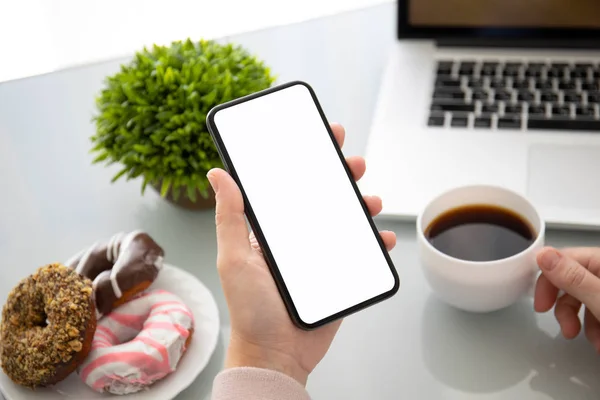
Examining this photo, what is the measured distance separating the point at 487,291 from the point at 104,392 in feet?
1.16

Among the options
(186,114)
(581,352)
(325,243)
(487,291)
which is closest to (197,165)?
(186,114)

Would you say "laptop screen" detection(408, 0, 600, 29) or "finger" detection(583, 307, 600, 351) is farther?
"laptop screen" detection(408, 0, 600, 29)

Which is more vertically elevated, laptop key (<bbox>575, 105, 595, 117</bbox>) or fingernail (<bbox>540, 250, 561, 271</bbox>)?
fingernail (<bbox>540, 250, 561, 271</bbox>)

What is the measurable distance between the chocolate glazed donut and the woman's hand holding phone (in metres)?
0.12

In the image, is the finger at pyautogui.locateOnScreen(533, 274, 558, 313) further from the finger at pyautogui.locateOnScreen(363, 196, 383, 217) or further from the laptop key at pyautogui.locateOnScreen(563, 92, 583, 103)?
the laptop key at pyautogui.locateOnScreen(563, 92, 583, 103)

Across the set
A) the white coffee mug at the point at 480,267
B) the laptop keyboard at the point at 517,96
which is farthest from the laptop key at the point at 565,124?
the white coffee mug at the point at 480,267

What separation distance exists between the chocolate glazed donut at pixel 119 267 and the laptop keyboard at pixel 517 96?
0.40m

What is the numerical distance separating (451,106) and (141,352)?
1.66ft

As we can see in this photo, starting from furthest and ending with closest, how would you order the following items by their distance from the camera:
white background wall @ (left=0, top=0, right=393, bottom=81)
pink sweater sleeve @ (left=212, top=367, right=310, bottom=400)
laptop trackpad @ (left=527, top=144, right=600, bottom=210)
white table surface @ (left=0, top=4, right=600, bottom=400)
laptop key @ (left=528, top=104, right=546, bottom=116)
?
1. white background wall @ (left=0, top=0, right=393, bottom=81)
2. laptop key @ (left=528, top=104, right=546, bottom=116)
3. laptop trackpad @ (left=527, top=144, right=600, bottom=210)
4. white table surface @ (left=0, top=4, right=600, bottom=400)
5. pink sweater sleeve @ (left=212, top=367, right=310, bottom=400)

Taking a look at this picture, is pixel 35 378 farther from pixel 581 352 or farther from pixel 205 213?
pixel 581 352

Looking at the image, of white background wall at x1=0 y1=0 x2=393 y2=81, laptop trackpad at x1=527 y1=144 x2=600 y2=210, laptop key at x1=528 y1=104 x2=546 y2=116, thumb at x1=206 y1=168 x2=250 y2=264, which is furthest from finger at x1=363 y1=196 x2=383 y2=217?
white background wall at x1=0 y1=0 x2=393 y2=81

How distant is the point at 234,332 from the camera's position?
605 millimetres

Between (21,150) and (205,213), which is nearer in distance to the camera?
(205,213)

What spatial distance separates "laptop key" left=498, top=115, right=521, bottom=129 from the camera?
0.87 meters
